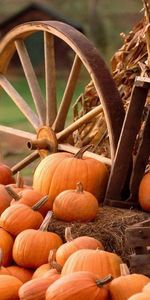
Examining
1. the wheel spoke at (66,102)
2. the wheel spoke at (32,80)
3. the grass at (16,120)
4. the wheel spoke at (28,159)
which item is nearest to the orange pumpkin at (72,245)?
the wheel spoke at (66,102)

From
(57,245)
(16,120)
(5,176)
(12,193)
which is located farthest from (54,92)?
(16,120)

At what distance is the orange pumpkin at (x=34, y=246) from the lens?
405 centimetres

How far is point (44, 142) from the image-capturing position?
5125mm

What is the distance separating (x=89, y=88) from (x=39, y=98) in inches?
19.8

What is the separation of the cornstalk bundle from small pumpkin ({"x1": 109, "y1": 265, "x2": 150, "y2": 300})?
6.02 ft

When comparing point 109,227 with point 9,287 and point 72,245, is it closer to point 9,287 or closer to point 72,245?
point 72,245

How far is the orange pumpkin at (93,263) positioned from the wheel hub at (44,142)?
1.40 metres

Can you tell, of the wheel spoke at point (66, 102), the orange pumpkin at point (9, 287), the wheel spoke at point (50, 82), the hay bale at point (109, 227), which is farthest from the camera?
the wheel spoke at point (50, 82)

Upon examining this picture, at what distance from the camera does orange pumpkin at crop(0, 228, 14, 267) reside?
4152 millimetres

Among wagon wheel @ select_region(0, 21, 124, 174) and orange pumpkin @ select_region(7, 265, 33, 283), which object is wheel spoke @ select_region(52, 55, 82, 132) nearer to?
wagon wheel @ select_region(0, 21, 124, 174)

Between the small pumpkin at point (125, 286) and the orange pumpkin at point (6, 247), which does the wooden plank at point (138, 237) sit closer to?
the small pumpkin at point (125, 286)

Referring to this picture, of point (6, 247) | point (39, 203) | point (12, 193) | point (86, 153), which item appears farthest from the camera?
point (86, 153)

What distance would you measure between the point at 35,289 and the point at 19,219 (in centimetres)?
74

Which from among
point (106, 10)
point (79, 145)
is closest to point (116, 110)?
point (79, 145)
